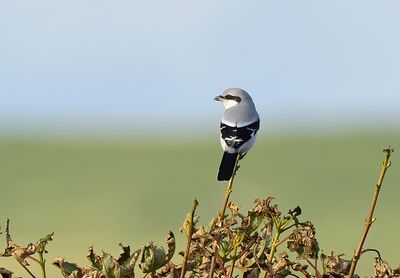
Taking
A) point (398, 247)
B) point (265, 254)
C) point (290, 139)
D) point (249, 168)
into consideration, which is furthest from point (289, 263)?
point (290, 139)

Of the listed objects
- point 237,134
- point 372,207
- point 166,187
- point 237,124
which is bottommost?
point 372,207

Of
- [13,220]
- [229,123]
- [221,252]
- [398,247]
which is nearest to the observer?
[221,252]

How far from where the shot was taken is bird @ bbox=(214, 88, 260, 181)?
9461 mm

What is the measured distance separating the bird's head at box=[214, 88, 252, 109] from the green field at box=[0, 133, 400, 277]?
24075 millimetres

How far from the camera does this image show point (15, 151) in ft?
220

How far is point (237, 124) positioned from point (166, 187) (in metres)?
44.6

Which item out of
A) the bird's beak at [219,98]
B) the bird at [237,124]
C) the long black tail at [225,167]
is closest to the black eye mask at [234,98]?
the bird at [237,124]

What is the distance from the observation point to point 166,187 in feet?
179

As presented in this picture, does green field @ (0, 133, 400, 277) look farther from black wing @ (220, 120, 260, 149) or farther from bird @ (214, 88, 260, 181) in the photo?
black wing @ (220, 120, 260, 149)

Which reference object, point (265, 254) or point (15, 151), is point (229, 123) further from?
point (15, 151)

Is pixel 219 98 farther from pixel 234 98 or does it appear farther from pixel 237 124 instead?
Result: pixel 237 124

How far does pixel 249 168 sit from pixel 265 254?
171 ft

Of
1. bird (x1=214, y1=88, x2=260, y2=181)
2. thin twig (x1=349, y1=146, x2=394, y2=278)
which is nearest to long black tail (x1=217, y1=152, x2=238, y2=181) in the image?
bird (x1=214, y1=88, x2=260, y2=181)

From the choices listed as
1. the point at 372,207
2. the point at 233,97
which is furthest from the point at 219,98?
the point at 372,207
